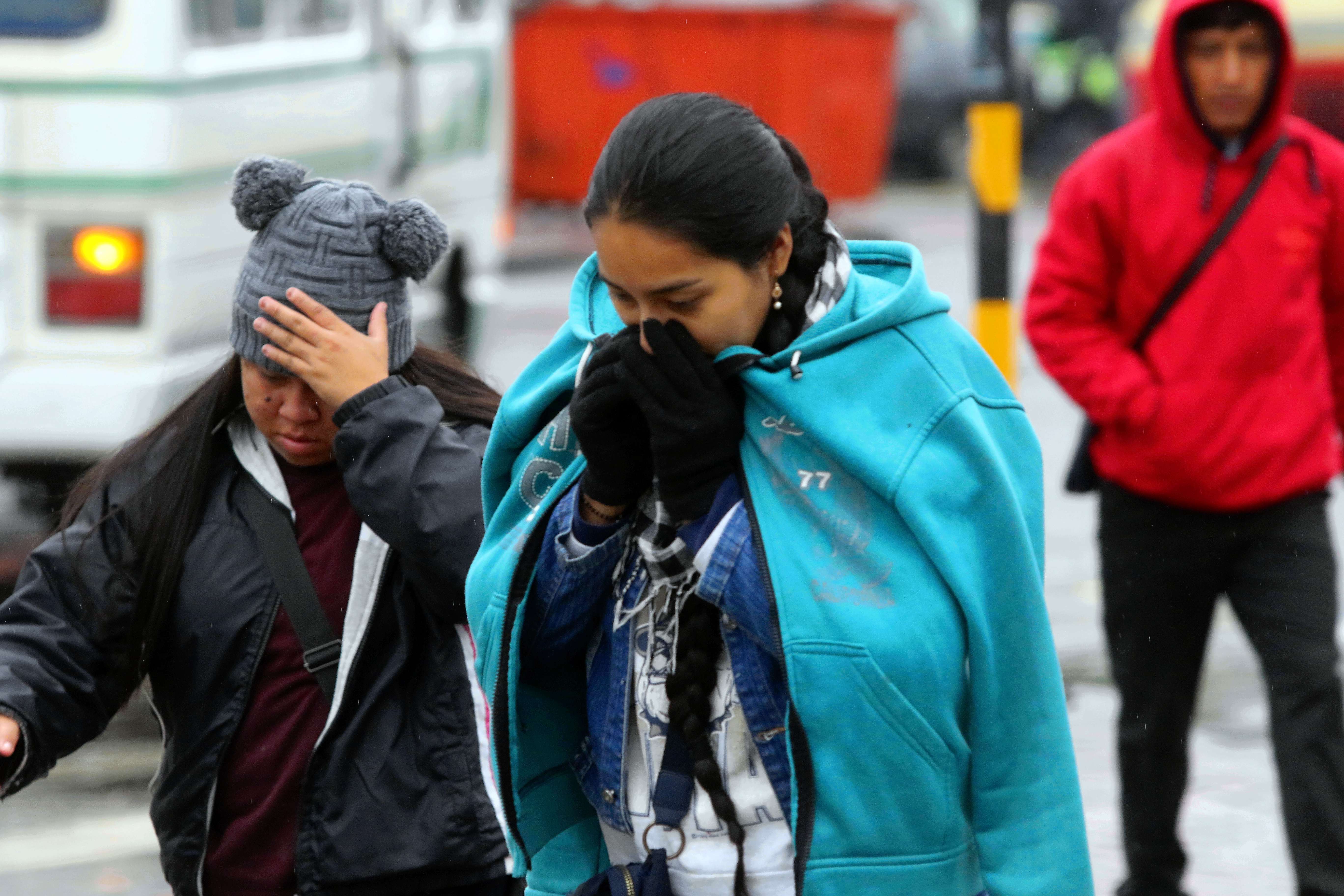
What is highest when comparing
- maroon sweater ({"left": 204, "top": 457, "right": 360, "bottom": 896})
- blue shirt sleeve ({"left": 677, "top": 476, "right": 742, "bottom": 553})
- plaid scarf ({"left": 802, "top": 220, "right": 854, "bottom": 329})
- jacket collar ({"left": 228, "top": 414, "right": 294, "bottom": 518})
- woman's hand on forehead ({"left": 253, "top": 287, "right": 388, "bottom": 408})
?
plaid scarf ({"left": 802, "top": 220, "right": 854, "bottom": 329})

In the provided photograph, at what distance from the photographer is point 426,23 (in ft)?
28.7

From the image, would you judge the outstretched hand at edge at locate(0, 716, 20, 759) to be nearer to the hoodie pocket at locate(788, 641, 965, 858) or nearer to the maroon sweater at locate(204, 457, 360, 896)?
the maroon sweater at locate(204, 457, 360, 896)

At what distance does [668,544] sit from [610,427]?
18 cm

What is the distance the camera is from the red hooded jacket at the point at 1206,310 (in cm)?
455

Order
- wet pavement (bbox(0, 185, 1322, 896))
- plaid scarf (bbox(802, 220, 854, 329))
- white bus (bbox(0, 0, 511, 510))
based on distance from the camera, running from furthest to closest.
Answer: white bus (bbox(0, 0, 511, 510)) → wet pavement (bbox(0, 185, 1322, 896)) → plaid scarf (bbox(802, 220, 854, 329))

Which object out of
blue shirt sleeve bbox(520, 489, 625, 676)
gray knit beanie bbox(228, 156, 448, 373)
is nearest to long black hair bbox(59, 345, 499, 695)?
gray knit beanie bbox(228, 156, 448, 373)

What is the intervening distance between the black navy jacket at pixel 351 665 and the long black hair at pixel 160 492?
14 mm

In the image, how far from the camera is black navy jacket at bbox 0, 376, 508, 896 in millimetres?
2842

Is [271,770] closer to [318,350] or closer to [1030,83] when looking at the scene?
[318,350]

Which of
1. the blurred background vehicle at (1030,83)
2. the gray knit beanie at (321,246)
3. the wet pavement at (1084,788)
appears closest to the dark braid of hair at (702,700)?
the gray knit beanie at (321,246)

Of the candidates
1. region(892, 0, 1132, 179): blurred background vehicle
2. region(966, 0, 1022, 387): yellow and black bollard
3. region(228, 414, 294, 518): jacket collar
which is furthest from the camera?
region(892, 0, 1132, 179): blurred background vehicle

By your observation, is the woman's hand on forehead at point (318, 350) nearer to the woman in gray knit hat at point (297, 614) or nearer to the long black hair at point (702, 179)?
the woman in gray knit hat at point (297, 614)

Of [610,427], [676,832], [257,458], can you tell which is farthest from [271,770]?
[610,427]

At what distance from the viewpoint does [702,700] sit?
2.39 metres
